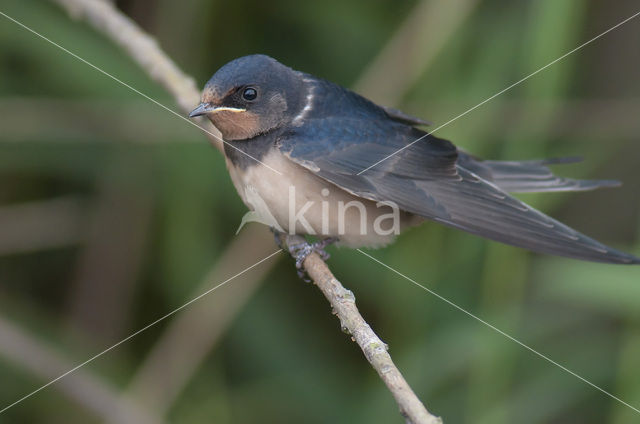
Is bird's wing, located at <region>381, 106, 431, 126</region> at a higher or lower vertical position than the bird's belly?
higher

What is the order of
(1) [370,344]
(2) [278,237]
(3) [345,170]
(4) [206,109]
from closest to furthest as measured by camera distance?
(1) [370,344]
(4) [206,109]
(3) [345,170]
(2) [278,237]

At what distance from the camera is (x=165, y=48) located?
→ 2.27 meters

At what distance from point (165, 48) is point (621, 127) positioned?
4.35ft

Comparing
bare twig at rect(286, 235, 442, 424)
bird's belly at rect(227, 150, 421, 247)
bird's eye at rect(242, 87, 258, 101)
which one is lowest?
bare twig at rect(286, 235, 442, 424)

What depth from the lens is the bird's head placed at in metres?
1.72

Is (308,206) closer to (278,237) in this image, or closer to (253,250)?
(278,237)

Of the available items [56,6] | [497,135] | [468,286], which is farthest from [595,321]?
[56,6]

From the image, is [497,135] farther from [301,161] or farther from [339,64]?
[301,161]

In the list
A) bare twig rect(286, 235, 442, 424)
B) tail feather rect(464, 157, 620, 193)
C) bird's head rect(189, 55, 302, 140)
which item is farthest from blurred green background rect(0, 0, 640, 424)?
bare twig rect(286, 235, 442, 424)

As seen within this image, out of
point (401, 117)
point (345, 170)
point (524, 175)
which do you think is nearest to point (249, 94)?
point (345, 170)

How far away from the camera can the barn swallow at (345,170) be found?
174 centimetres

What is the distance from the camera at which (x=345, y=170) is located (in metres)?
1.82

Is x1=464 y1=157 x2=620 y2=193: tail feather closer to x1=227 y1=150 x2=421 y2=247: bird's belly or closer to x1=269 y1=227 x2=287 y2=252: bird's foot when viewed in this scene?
x1=227 y1=150 x2=421 y2=247: bird's belly

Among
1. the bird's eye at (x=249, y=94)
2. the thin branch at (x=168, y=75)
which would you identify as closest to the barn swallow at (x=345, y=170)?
the bird's eye at (x=249, y=94)
